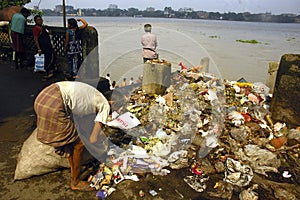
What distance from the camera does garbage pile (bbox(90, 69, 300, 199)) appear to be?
3.13m

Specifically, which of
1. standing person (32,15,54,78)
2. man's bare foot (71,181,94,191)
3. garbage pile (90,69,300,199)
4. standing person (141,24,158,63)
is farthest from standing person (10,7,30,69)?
man's bare foot (71,181,94,191)

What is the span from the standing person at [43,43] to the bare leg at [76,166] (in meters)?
4.44

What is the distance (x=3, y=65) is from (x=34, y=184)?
259 inches

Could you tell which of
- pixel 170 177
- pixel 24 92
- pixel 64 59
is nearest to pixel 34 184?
pixel 170 177

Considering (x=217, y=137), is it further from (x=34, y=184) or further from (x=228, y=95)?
(x=34, y=184)

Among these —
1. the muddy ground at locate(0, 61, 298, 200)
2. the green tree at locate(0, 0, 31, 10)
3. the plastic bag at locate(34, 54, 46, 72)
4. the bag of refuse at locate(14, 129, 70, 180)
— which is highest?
the green tree at locate(0, 0, 31, 10)

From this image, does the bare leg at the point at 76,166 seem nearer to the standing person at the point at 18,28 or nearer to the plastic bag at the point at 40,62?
the plastic bag at the point at 40,62

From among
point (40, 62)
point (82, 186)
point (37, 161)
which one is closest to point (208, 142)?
point (82, 186)

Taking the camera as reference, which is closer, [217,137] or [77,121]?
[77,121]

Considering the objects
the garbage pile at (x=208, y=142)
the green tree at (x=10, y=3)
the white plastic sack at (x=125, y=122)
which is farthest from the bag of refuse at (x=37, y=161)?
the green tree at (x=10, y=3)

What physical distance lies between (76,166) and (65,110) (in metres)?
0.73

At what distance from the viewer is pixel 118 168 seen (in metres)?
3.25

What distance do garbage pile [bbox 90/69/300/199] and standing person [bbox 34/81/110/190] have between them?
2.41 feet

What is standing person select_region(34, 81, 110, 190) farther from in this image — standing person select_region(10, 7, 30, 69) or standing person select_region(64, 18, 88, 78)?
standing person select_region(10, 7, 30, 69)
